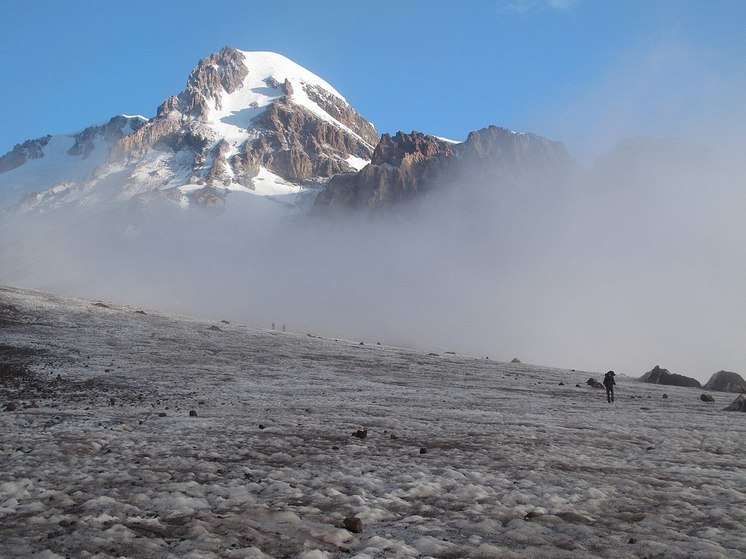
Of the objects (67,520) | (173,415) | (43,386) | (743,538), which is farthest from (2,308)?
(743,538)

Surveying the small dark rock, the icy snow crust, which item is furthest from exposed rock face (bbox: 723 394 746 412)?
the small dark rock

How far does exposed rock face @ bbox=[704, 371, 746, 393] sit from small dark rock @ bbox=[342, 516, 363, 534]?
52975 millimetres

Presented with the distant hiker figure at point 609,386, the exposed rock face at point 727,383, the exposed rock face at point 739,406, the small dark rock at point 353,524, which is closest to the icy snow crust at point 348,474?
the small dark rock at point 353,524

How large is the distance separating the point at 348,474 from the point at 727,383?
51970 mm

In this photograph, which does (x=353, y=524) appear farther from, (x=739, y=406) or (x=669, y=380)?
(x=669, y=380)

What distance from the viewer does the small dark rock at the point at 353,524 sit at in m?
8.48

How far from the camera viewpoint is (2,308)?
1956 inches

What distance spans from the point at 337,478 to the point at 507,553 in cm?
431

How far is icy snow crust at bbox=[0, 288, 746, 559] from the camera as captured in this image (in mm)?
8102

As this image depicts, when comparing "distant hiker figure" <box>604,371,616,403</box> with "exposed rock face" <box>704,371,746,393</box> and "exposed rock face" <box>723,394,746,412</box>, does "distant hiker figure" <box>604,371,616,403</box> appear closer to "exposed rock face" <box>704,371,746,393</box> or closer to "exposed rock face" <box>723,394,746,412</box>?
"exposed rock face" <box>723,394,746,412</box>

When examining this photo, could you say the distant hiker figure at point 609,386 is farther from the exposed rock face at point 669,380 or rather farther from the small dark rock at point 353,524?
the exposed rock face at point 669,380

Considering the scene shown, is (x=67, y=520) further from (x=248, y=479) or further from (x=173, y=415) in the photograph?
(x=173, y=415)

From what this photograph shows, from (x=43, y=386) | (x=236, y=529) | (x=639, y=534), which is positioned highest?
(x=639, y=534)

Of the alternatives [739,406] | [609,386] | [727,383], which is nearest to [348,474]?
[609,386]
